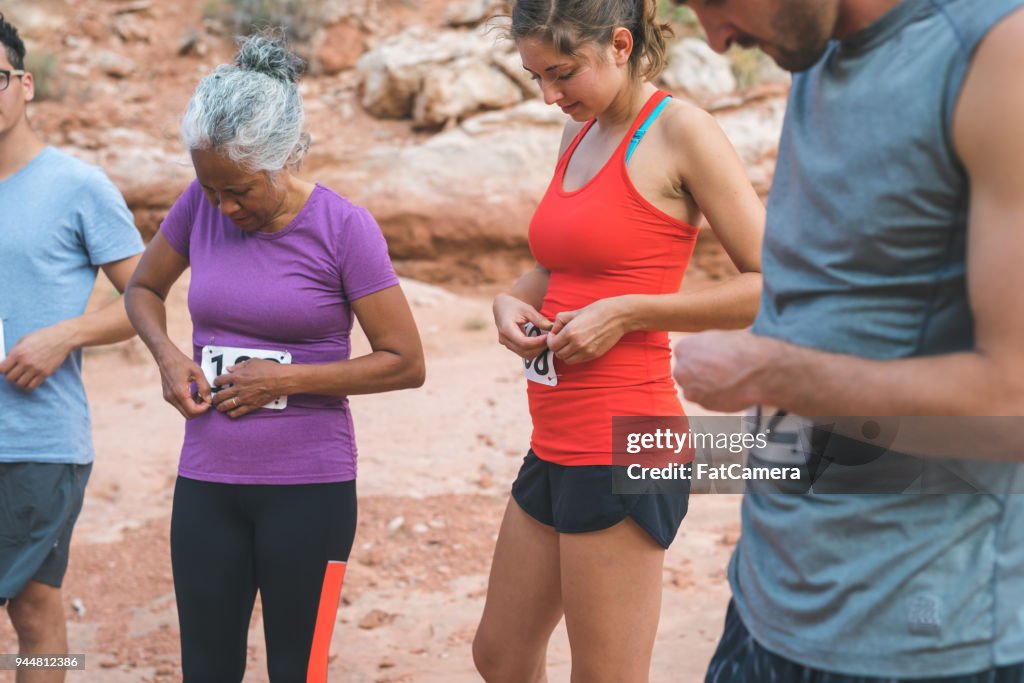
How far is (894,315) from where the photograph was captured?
4.83ft

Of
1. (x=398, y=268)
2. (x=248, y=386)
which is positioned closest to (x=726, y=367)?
(x=248, y=386)

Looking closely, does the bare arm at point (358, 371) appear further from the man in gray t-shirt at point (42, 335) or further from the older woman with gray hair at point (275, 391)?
the man in gray t-shirt at point (42, 335)

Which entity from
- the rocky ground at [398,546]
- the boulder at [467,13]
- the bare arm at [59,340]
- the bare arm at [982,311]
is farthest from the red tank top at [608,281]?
the boulder at [467,13]

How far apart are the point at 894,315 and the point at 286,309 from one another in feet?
5.37

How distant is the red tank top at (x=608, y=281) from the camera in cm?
243

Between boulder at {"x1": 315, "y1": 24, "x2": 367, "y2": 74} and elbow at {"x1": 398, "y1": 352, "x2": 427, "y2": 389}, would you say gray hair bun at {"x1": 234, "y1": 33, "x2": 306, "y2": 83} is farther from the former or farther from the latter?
boulder at {"x1": 315, "y1": 24, "x2": 367, "y2": 74}

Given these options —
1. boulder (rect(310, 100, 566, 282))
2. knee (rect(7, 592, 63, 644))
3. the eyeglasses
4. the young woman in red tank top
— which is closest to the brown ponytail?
the young woman in red tank top

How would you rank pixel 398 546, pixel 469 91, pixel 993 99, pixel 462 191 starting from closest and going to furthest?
pixel 993 99
pixel 398 546
pixel 462 191
pixel 469 91

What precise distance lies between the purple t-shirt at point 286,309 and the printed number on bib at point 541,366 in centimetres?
42

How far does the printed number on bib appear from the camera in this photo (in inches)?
100

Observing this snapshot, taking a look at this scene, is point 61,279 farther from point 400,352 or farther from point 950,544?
point 950,544


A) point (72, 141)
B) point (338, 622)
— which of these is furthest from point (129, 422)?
point (72, 141)

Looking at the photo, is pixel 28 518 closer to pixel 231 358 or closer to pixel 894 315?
pixel 231 358

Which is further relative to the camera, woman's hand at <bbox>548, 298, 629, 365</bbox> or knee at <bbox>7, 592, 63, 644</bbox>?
knee at <bbox>7, 592, 63, 644</bbox>
